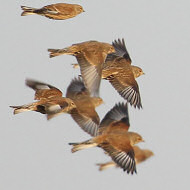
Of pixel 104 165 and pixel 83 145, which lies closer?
pixel 83 145

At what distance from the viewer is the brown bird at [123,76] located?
20141mm

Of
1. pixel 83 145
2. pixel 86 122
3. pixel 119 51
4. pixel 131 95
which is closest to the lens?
pixel 83 145

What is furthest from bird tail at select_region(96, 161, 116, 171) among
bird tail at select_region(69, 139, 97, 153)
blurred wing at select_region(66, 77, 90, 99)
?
bird tail at select_region(69, 139, 97, 153)

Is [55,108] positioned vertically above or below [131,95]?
above

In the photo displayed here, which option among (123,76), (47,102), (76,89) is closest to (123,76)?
(123,76)

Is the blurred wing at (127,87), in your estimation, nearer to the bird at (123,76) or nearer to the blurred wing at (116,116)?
the bird at (123,76)

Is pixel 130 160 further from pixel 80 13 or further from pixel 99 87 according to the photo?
pixel 80 13

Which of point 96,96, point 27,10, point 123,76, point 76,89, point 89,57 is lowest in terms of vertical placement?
point 76,89

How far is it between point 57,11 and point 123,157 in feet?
12.3

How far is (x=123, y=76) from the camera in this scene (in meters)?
20.2

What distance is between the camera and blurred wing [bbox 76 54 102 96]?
1744 cm

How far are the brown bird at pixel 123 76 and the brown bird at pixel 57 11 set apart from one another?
1.91 m

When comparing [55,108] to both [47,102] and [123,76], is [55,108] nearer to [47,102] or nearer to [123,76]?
[47,102]

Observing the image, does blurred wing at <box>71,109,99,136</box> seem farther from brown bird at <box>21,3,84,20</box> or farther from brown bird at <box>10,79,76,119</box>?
brown bird at <box>21,3,84,20</box>
